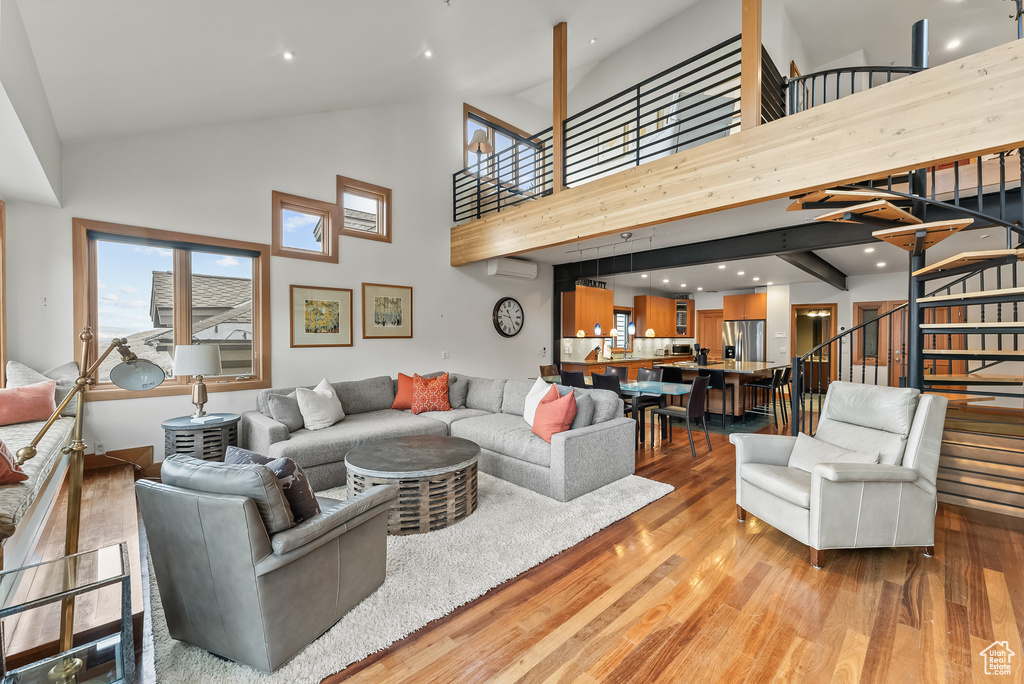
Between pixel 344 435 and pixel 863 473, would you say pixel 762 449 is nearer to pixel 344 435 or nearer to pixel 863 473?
pixel 863 473

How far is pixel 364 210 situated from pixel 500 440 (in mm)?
3569

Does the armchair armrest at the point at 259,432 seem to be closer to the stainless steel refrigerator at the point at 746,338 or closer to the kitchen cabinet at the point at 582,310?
the kitchen cabinet at the point at 582,310

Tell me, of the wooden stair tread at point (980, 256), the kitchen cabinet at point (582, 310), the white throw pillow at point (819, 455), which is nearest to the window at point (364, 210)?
the kitchen cabinet at point (582, 310)

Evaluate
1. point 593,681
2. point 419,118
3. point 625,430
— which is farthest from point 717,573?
point 419,118

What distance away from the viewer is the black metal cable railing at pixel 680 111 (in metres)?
3.64

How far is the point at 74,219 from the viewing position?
369 cm

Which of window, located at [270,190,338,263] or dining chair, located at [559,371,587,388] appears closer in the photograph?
window, located at [270,190,338,263]

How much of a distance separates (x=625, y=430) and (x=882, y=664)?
2.27 meters

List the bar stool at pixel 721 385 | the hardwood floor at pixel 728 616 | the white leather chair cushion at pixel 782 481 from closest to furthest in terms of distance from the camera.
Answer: the hardwood floor at pixel 728 616 < the white leather chair cushion at pixel 782 481 < the bar stool at pixel 721 385

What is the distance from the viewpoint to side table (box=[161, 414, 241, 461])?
3.64 m

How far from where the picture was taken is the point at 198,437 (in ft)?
12.1

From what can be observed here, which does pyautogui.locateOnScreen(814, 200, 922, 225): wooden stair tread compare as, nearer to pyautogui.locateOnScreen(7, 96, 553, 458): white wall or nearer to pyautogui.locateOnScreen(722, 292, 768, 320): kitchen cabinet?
pyautogui.locateOnScreen(7, 96, 553, 458): white wall

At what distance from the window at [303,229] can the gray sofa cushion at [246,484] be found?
3.59 meters

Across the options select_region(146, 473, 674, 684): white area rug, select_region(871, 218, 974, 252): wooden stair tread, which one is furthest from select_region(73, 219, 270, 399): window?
select_region(871, 218, 974, 252): wooden stair tread
